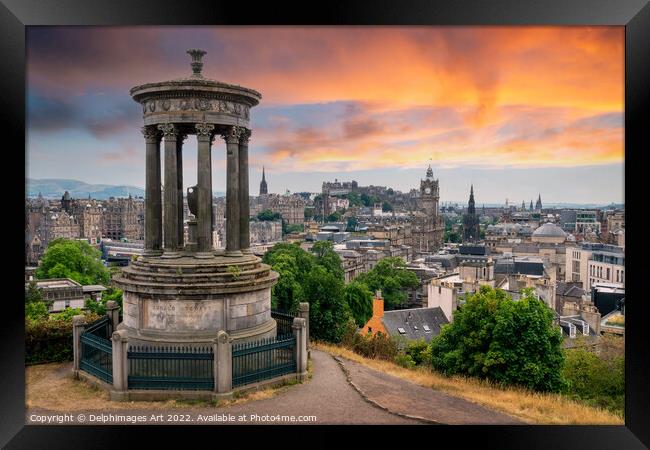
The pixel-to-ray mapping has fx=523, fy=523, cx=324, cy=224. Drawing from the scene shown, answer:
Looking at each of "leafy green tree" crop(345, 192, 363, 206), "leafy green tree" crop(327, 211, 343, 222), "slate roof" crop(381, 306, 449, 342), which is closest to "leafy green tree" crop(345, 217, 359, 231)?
"leafy green tree" crop(327, 211, 343, 222)

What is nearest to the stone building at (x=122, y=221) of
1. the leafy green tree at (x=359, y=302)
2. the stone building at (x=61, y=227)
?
the stone building at (x=61, y=227)

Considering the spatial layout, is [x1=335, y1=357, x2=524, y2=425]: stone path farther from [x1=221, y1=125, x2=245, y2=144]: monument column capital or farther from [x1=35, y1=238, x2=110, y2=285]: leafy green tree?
[x1=35, y1=238, x2=110, y2=285]: leafy green tree

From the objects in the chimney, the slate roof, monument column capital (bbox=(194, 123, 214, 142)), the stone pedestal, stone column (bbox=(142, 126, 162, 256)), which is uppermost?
monument column capital (bbox=(194, 123, 214, 142))

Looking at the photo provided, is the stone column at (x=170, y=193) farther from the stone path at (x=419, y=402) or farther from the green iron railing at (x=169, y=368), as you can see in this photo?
the stone path at (x=419, y=402)

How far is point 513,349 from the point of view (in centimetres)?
2172

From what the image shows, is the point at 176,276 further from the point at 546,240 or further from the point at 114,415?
the point at 546,240

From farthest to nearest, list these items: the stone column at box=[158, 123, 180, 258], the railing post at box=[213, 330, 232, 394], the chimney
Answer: the chimney, the stone column at box=[158, 123, 180, 258], the railing post at box=[213, 330, 232, 394]

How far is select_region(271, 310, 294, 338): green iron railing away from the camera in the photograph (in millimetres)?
17688

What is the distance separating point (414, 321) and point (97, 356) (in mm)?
40037

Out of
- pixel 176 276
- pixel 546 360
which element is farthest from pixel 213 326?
pixel 546 360

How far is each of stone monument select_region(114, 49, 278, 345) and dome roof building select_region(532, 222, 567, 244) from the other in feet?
314

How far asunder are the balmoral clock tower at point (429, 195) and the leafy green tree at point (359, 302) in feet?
348

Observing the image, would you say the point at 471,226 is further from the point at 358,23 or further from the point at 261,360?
the point at 358,23

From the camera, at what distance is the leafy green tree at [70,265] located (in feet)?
148
